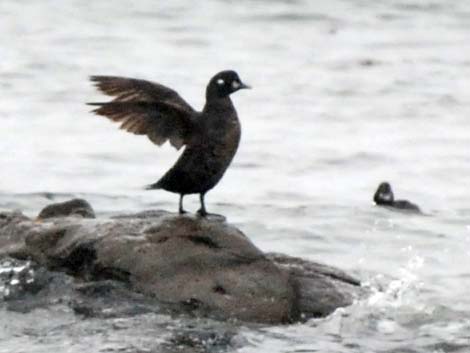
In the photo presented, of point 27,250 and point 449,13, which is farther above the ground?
point 449,13

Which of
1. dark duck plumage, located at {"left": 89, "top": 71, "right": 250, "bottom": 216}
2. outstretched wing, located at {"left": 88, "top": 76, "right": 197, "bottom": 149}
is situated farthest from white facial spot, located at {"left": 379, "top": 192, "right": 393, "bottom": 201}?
outstretched wing, located at {"left": 88, "top": 76, "right": 197, "bottom": 149}

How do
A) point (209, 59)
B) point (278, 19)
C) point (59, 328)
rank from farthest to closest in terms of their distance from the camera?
point (278, 19)
point (209, 59)
point (59, 328)

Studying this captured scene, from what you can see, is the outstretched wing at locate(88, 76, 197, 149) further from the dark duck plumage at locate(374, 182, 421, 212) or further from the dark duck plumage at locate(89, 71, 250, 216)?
the dark duck plumage at locate(374, 182, 421, 212)

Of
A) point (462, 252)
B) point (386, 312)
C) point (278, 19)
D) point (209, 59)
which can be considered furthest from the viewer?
point (278, 19)

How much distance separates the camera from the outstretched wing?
965 centimetres

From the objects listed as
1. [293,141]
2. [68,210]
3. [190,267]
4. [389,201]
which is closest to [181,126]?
[190,267]

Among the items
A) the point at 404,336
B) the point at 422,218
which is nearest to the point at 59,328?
the point at 404,336

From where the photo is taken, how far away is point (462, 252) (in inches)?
467

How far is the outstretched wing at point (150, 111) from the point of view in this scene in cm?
965

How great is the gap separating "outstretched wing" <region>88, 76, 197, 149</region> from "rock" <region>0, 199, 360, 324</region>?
478 millimetres

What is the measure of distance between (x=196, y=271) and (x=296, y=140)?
247 inches

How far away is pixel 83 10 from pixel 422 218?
10.5 m

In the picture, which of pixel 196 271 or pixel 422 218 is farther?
pixel 422 218

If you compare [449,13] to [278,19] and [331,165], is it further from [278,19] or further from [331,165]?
[331,165]
